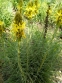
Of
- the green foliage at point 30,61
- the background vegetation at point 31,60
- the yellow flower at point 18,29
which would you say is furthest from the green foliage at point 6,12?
the yellow flower at point 18,29

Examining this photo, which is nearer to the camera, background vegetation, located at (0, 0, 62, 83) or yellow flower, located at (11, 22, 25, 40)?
yellow flower, located at (11, 22, 25, 40)

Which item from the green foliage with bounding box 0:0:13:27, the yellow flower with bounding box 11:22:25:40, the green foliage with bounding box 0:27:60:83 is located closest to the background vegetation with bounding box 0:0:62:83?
the green foliage with bounding box 0:27:60:83

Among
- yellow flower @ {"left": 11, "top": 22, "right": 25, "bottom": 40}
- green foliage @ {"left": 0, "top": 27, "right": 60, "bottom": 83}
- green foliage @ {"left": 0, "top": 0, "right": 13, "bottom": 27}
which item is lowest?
green foliage @ {"left": 0, "top": 27, "right": 60, "bottom": 83}

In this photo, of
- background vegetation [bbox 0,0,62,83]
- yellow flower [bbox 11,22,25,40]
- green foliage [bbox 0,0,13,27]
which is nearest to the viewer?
yellow flower [bbox 11,22,25,40]

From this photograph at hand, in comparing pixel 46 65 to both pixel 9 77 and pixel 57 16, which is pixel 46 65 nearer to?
pixel 9 77

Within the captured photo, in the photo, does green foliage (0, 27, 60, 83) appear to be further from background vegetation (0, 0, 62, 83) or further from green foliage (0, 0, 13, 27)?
green foliage (0, 0, 13, 27)

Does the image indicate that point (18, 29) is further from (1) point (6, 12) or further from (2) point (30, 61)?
(1) point (6, 12)

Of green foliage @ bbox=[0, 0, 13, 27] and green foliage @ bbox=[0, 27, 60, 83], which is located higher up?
green foliage @ bbox=[0, 0, 13, 27]

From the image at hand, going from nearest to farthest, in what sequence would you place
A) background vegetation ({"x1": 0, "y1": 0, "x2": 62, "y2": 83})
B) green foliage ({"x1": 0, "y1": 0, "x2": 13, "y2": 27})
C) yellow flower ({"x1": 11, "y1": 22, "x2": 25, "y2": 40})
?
yellow flower ({"x1": 11, "y1": 22, "x2": 25, "y2": 40}) → background vegetation ({"x1": 0, "y1": 0, "x2": 62, "y2": 83}) → green foliage ({"x1": 0, "y1": 0, "x2": 13, "y2": 27})

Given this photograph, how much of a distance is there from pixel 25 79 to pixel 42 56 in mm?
481

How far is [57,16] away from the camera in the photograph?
119 inches

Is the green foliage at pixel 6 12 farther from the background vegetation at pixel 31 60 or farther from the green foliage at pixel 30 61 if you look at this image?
the green foliage at pixel 30 61

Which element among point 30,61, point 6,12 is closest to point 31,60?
point 30,61

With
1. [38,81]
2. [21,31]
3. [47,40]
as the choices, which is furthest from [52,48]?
[21,31]
